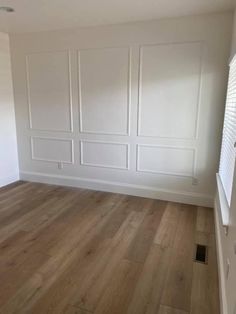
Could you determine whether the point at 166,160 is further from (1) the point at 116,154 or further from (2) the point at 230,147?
(2) the point at 230,147

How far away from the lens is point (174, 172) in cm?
348

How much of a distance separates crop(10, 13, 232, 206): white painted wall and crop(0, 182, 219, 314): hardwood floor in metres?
0.50

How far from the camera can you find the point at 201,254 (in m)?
2.34

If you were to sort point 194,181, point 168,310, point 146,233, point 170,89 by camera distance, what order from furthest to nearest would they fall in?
point 194,181 < point 170,89 < point 146,233 < point 168,310

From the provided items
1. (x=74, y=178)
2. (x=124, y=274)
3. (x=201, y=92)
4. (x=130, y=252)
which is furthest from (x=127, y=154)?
(x=124, y=274)

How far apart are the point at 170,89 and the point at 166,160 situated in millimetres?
977

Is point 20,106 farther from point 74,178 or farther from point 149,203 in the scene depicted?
point 149,203

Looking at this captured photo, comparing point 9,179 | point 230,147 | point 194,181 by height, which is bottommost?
point 9,179

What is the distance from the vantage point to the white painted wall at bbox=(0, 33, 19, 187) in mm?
3893

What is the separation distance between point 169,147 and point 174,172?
366 millimetres

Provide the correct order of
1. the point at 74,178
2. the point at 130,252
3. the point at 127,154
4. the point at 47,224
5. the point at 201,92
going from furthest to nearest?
the point at 74,178 < the point at 127,154 < the point at 201,92 < the point at 47,224 < the point at 130,252

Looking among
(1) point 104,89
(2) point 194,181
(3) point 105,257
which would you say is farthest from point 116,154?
(3) point 105,257

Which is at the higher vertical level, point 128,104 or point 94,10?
point 94,10

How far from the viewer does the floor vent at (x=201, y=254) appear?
2246mm
